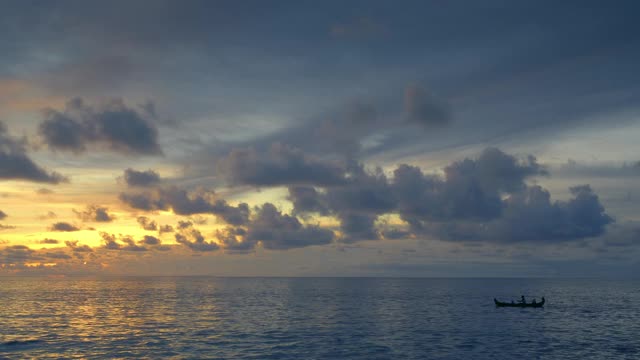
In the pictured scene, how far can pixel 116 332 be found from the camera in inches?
3969

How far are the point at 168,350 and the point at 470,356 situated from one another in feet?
139

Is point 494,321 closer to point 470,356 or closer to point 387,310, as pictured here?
point 387,310

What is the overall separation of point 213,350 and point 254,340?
11.4m

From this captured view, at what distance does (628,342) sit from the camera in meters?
89.4

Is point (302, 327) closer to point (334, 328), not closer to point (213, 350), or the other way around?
point (334, 328)

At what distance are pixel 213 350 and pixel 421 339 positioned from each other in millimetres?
33624

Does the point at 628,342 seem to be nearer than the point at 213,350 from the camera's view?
No

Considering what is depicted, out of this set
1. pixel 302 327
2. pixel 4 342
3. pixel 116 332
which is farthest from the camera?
pixel 302 327

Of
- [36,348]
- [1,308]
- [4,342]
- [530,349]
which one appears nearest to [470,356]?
[530,349]

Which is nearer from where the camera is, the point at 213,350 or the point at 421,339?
the point at 213,350

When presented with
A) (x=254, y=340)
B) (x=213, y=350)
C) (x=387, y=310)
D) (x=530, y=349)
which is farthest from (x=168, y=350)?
(x=387, y=310)

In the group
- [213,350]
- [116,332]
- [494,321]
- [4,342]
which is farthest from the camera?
[494,321]

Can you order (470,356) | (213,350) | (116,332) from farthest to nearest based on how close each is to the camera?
(116,332), (213,350), (470,356)

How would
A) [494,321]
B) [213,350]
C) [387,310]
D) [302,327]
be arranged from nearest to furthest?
[213,350]
[302,327]
[494,321]
[387,310]
